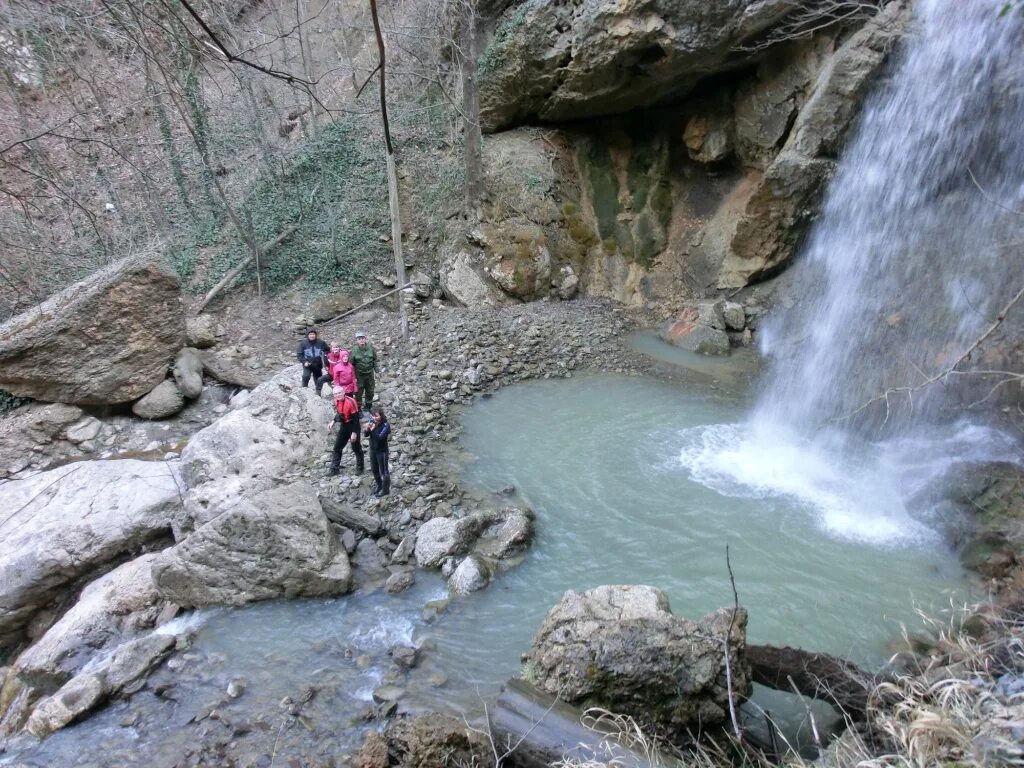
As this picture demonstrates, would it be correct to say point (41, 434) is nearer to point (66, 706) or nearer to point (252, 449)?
point (252, 449)

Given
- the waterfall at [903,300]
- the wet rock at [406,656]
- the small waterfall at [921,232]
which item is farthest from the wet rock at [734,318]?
the wet rock at [406,656]

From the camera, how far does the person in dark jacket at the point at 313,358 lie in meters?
9.58

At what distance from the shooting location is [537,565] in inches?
251

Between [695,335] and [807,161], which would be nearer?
[807,161]

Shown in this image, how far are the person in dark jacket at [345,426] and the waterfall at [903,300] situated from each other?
15.2ft

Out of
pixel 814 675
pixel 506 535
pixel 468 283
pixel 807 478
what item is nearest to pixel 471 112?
pixel 468 283

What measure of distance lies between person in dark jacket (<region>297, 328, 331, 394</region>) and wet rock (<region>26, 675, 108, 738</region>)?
5284mm

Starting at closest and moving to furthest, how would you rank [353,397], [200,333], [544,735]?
[544,735], [353,397], [200,333]

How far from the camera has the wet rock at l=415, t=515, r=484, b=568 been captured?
6.31 metres

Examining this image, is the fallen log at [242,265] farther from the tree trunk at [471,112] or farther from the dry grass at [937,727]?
the dry grass at [937,727]

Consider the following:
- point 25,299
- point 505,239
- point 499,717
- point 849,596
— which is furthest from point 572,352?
point 25,299

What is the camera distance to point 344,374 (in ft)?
26.4

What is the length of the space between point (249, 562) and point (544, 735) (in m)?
3.73

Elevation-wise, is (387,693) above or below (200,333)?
below
